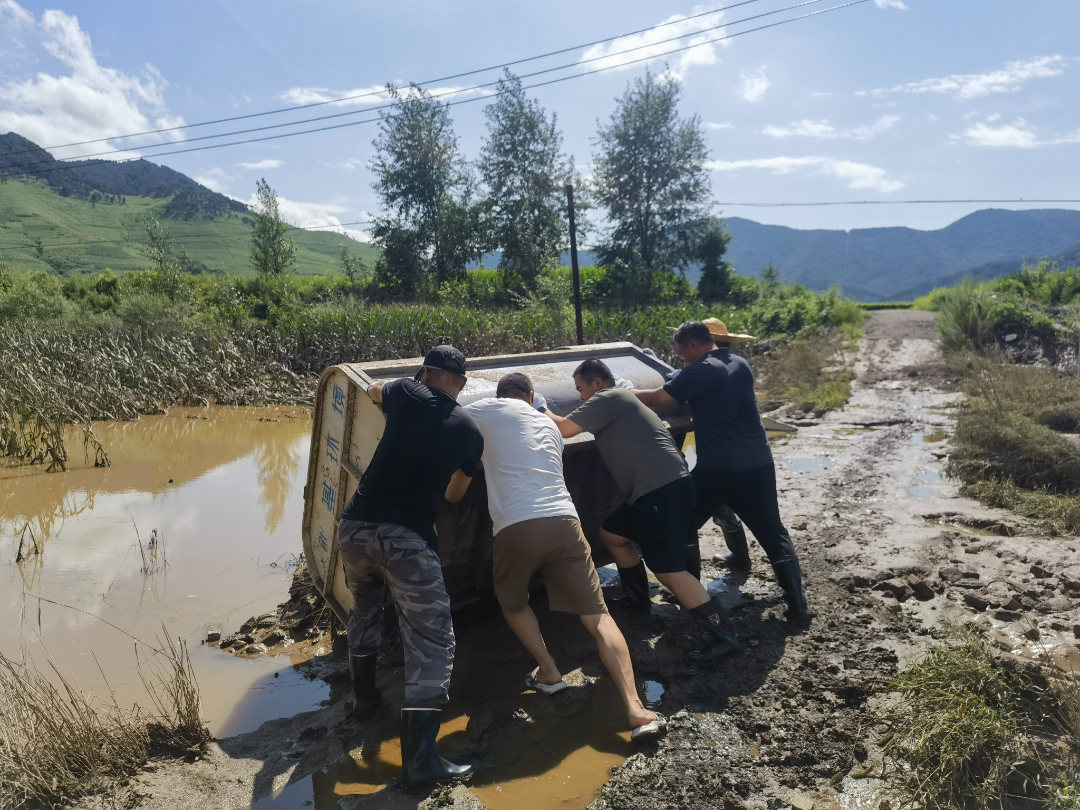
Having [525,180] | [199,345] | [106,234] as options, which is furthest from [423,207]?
[106,234]

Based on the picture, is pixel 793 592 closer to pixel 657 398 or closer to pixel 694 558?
pixel 694 558

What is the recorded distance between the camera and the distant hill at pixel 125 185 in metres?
120

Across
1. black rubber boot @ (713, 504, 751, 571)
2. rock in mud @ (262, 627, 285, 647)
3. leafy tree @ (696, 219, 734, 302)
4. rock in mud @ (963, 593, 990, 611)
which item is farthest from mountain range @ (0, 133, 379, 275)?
rock in mud @ (963, 593, 990, 611)

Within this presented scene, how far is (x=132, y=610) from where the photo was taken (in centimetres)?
578

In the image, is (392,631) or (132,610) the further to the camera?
(132,610)

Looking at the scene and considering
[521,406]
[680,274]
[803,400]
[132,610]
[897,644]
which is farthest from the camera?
[680,274]

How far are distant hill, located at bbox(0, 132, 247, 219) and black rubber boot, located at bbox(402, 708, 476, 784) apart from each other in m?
129

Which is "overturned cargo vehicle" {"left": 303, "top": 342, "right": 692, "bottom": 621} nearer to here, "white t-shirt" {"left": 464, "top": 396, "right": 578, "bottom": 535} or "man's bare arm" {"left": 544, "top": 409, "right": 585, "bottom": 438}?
"man's bare arm" {"left": 544, "top": 409, "right": 585, "bottom": 438}

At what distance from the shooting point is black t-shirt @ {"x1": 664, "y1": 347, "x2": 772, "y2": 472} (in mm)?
4695

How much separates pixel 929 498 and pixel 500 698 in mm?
5563

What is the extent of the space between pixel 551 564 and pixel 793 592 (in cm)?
193

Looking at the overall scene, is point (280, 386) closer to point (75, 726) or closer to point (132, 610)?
point (132, 610)

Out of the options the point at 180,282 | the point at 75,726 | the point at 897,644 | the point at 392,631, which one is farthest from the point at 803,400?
the point at 180,282

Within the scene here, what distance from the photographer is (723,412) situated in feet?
15.5
